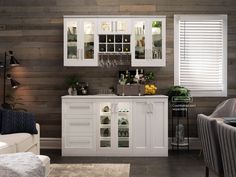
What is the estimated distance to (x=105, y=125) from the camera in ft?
24.1

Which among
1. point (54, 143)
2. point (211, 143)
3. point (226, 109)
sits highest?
point (226, 109)

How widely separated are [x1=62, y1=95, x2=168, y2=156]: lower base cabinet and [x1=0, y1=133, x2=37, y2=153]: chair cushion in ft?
4.43

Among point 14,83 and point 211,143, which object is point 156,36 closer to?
point 14,83

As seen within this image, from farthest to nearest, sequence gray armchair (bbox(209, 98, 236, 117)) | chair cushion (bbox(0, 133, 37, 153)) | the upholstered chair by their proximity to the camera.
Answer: gray armchair (bbox(209, 98, 236, 117)), chair cushion (bbox(0, 133, 37, 153)), the upholstered chair

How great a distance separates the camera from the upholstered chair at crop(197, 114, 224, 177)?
4.23 m

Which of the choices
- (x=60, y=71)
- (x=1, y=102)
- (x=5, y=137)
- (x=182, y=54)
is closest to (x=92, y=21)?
(x=60, y=71)

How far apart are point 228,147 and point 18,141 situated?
104 inches

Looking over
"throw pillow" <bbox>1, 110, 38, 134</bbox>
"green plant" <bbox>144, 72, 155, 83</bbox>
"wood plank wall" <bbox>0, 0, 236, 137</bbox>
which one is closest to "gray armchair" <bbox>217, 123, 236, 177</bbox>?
"throw pillow" <bbox>1, 110, 38, 134</bbox>

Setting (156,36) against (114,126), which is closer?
(114,126)

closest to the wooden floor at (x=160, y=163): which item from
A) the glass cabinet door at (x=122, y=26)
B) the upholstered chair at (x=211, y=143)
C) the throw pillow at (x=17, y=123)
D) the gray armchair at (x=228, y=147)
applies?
the throw pillow at (x=17, y=123)

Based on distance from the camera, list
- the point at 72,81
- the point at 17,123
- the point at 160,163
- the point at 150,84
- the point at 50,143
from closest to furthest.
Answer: the point at 17,123 → the point at 160,163 → the point at 72,81 → the point at 150,84 → the point at 50,143

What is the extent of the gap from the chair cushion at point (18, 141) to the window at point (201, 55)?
3052 mm

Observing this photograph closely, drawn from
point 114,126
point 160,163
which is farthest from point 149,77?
point 160,163

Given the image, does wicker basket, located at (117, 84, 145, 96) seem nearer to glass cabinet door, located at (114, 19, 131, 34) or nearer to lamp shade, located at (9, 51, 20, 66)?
glass cabinet door, located at (114, 19, 131, 34)
